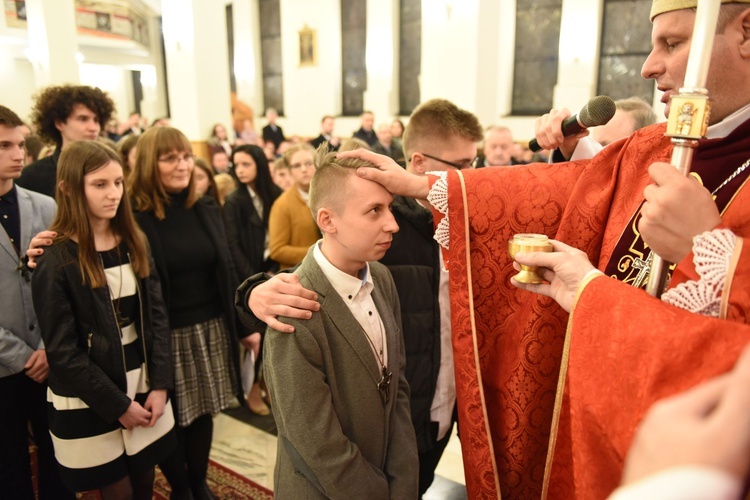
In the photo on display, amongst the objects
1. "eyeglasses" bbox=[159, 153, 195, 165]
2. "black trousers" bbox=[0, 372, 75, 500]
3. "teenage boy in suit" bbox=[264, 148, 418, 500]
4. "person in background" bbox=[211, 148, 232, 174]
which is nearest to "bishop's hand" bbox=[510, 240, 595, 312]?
"teenage boy in suit" bbox=[264, 148, 418, 500]

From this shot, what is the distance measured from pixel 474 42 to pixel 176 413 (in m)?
8.77

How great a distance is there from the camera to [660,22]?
131cm

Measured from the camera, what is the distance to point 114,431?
2.18m

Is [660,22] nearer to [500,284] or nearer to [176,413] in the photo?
[500,284]

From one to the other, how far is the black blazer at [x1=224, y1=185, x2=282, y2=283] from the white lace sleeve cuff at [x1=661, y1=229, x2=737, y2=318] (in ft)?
10.1

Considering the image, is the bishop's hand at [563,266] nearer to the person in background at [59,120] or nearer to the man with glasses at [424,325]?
the man with glasses at [424,325]

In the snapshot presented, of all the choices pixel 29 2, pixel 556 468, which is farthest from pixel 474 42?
pixel 556 468

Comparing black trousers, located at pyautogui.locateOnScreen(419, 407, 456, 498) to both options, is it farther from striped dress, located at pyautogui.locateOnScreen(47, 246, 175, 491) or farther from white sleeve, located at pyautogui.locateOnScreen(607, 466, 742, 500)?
white sleeve, located at pyautogui.locateOnScreen(607, 466, 742, 500)

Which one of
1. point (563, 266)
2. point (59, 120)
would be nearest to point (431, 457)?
point (563, 266)

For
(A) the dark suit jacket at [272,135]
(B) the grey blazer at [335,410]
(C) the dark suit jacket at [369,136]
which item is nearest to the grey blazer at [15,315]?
(B) the grey blazer at [335,410]

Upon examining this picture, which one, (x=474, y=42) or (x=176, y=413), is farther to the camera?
(x=474, y=42)

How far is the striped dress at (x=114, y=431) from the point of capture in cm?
212

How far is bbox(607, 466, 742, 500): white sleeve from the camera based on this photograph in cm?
51

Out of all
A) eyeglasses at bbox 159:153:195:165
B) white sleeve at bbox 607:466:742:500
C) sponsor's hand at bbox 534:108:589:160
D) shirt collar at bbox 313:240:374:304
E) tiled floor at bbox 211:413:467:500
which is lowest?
tiled floor at bbox 211:413:467:500
